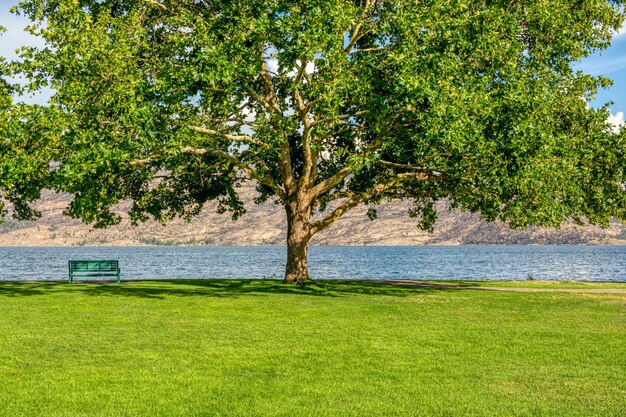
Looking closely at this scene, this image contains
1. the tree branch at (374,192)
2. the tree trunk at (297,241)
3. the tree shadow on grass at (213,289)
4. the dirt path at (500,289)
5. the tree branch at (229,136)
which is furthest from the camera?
the tree trunk at (297,241)

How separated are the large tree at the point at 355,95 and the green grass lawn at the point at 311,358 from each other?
5158 mm

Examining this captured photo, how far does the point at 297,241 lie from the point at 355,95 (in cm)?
891

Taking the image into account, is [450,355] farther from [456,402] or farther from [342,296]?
[342,296]

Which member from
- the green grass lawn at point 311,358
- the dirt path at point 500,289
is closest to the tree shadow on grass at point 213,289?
the dirt path at point 500,289

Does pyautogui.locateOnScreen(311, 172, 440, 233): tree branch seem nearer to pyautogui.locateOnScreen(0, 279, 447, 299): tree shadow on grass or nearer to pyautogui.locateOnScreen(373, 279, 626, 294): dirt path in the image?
pyautogui.locateOnScreen(0, 279, 447, 299): tree shadow on grass

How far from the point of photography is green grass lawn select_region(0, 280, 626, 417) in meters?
10.7

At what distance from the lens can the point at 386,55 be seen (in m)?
28.2

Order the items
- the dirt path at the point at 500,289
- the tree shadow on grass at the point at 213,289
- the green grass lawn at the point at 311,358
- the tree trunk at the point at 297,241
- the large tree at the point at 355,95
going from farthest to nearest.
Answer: the tree trunk at the point at 297,241
the dirt path at the point at 500,289
the tree shadow on grass at the point at 213,289
the large tree at the point at 355,95
the green grass lawn at the point at 311,358

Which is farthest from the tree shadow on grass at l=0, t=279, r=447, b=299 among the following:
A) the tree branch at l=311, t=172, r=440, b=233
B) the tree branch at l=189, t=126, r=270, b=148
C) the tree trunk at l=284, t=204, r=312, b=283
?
the tree branch at l=189, t=126, r=270, b=148

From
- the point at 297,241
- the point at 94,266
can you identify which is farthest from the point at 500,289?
the point at 94,266

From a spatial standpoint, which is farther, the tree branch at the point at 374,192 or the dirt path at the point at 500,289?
the tree branch at the point at 374,192

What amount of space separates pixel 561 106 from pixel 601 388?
2149 cm

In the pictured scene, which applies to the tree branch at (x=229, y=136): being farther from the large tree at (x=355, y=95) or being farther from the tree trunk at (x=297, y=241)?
the tree trunk at (x=297, y=241)

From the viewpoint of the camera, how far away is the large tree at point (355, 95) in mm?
25656
